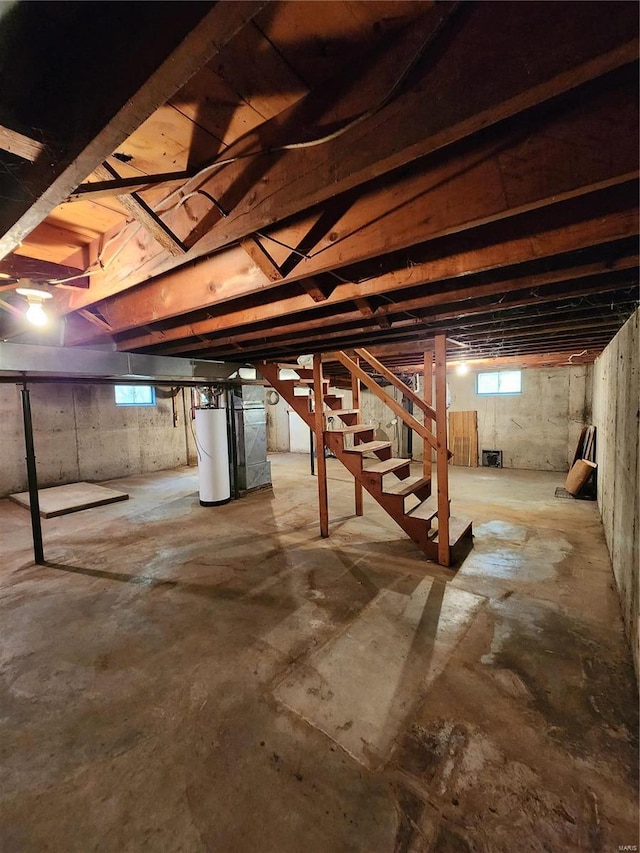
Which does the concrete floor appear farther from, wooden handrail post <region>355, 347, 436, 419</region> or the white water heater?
the white water heater

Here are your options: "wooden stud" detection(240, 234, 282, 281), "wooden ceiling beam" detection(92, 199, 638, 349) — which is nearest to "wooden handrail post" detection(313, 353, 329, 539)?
"wooden ceiling beam" detection(92, 199, 638, 349)

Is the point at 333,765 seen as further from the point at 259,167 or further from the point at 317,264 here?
the point at 259,167

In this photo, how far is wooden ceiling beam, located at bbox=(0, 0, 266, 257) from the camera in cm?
52

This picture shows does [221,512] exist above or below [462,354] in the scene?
below

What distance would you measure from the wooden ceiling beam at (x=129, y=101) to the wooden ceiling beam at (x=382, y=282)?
977 mm

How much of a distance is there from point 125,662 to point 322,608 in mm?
1188

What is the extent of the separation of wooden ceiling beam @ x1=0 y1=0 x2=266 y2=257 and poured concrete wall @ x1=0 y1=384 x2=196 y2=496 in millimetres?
6273

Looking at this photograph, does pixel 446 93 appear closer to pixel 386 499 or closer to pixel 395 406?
pixel 395 406

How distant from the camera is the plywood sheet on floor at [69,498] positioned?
474cm

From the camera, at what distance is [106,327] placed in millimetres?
2600

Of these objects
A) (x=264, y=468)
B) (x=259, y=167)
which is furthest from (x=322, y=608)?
(x=264, y=468)

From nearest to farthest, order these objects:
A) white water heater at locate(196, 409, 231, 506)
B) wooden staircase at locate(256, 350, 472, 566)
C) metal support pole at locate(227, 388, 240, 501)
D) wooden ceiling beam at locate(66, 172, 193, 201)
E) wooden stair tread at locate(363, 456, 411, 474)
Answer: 1. wooden ceiling beam at locate(66, 172, 193, 201)
2. wooden staircase at locate(256, 350, 472, 566)
3. wooden stair tread at locate(363, 456, 411, 474)
4. white water heater at locate(196, 409, 231, 506)
5. metal support pole at locate(227, 388, 240, 501)

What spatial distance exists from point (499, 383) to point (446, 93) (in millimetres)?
7461

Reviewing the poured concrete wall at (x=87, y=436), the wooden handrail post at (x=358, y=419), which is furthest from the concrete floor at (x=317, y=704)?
the poured concrete wall at (x=87, y=436)
